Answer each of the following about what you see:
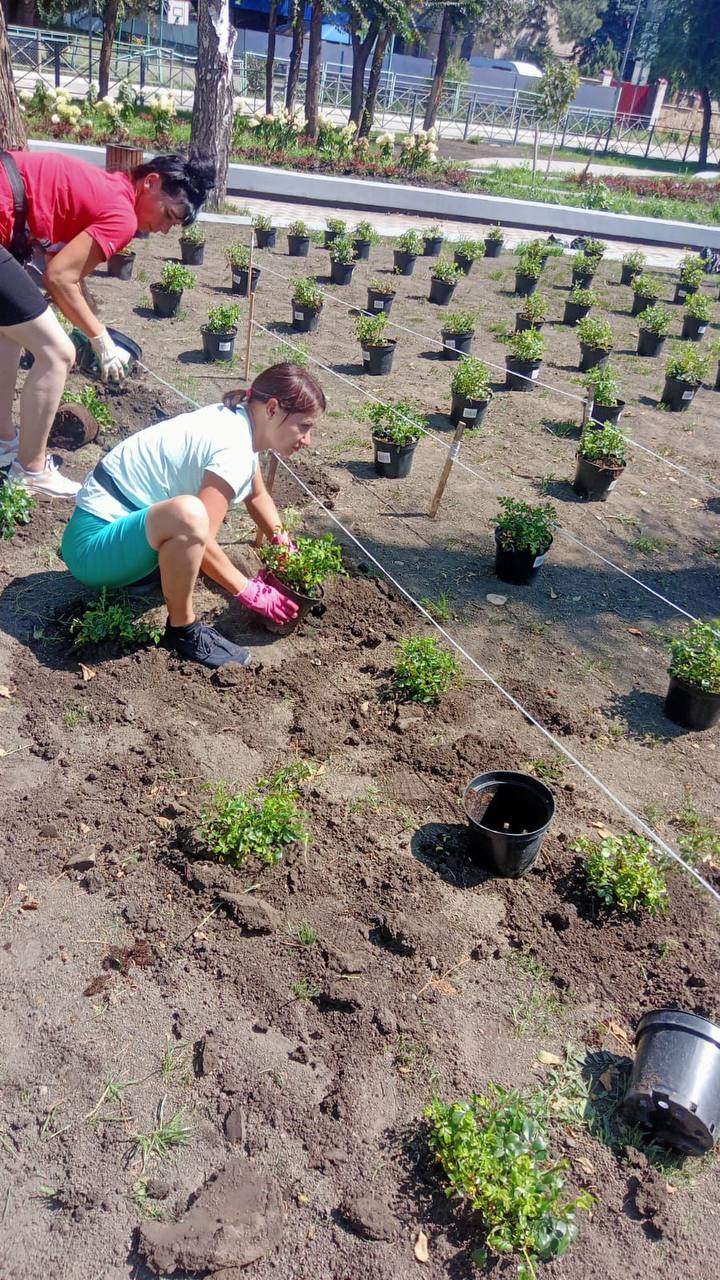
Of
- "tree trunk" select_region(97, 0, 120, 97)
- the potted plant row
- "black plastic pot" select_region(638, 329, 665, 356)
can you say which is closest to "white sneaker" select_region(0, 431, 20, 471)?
the potted plant row

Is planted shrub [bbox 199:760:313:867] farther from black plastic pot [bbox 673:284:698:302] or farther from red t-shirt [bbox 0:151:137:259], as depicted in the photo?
black plastic pot [bbox 673:284:698:302]

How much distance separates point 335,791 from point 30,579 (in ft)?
6.82

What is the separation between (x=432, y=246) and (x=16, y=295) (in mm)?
12058

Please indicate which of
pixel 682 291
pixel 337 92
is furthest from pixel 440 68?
pixel 682 291

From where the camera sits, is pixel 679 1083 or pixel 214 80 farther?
pixel 214 80

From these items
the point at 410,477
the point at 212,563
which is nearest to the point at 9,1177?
the point at 212,563

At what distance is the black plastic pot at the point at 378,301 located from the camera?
438 inches

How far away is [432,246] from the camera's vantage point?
50.3 ft

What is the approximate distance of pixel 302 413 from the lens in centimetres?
400

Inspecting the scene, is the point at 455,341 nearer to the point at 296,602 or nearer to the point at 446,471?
the point at 446,471

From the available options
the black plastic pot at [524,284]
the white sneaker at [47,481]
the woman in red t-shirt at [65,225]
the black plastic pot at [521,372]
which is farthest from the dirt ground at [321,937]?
the black plastic pot at [524,284]

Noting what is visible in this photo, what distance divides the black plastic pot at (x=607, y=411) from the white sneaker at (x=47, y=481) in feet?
16.1

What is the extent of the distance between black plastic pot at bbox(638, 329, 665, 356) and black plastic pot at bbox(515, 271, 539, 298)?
244 cm

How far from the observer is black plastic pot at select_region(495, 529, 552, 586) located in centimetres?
561
